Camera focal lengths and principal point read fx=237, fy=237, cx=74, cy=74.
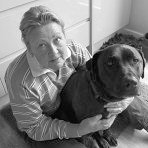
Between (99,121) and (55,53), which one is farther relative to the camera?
(99,121)

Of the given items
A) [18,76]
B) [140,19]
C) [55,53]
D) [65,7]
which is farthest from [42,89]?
[140,19]

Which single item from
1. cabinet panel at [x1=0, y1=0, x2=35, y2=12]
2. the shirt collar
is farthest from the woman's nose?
cabinet panel at [x1=0, y1=0, x2=35, y2=12]

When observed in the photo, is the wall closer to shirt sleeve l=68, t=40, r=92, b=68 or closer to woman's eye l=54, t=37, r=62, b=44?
shirt sleeve l=68, t=40, r=92, b=68

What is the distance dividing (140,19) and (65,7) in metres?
0.91

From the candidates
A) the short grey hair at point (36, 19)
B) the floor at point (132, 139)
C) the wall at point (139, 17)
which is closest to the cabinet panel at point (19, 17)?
the short grey hair at point (36, 19)

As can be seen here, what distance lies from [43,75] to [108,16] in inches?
44.6

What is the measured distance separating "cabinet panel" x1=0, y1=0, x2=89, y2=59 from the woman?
1.12 ft

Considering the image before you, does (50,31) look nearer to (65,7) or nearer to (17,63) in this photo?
(17,63)

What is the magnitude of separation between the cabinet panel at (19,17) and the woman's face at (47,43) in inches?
19.7

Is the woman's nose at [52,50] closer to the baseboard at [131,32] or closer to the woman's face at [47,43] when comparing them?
the woman's face at [47,43]

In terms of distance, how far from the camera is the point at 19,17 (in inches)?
57.2

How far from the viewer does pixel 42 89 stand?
3.76 ft

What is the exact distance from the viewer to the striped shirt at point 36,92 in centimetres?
108

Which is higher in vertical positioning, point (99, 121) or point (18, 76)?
point (18, 76)
